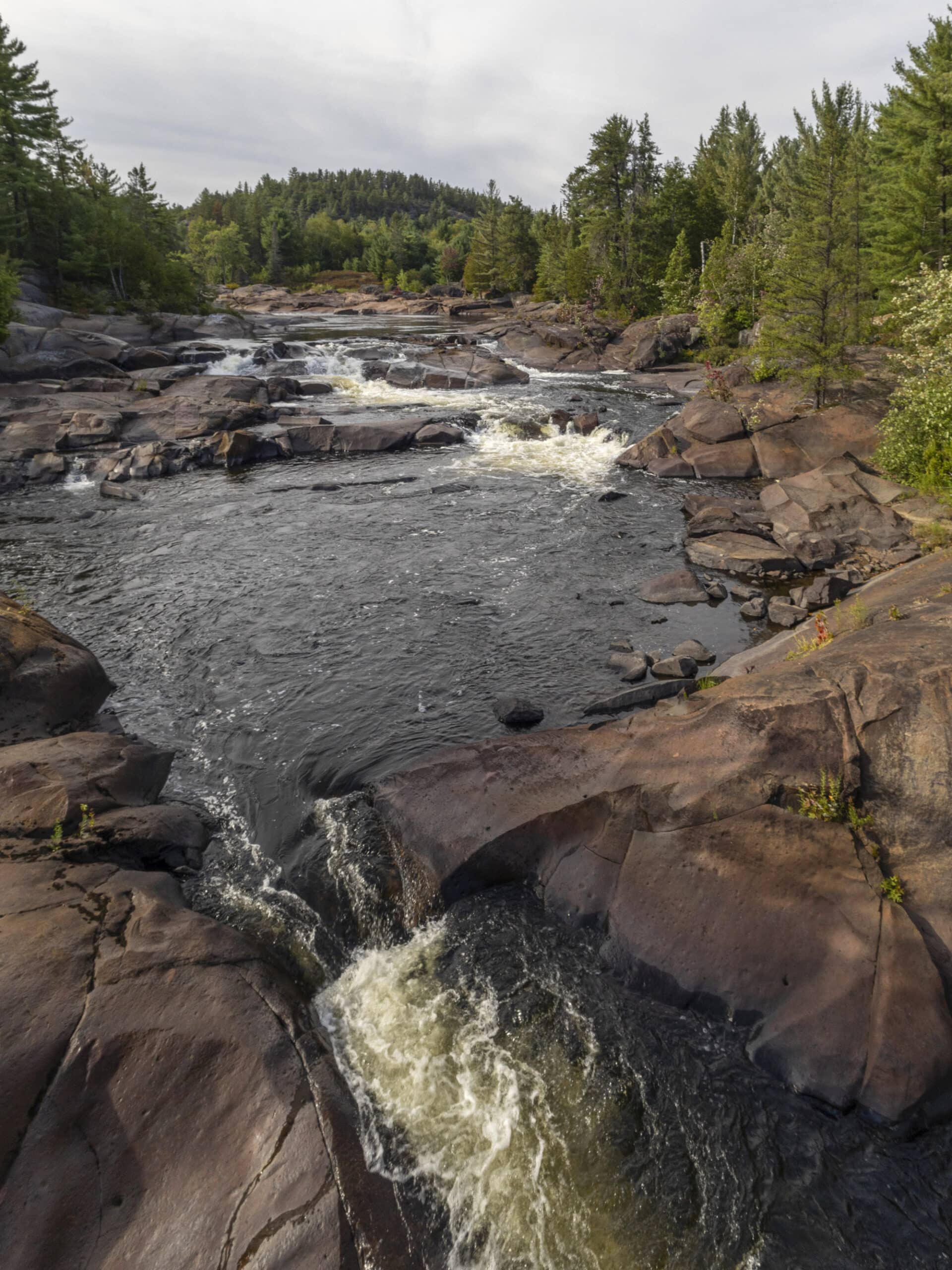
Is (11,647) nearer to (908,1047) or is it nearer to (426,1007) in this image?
(426,1007)

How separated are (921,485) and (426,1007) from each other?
1988 cm

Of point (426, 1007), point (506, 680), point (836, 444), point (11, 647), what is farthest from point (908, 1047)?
point (836, 444)

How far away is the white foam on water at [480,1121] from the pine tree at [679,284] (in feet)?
182

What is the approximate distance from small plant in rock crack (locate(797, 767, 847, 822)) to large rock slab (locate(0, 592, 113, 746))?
38.2ft

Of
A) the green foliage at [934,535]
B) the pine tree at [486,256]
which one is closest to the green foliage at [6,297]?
the green foliage at [934,535]

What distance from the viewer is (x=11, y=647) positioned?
11570 mm

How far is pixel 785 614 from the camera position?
15633 millimetres

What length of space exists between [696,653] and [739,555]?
5.92m

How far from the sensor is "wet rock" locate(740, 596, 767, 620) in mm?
16188

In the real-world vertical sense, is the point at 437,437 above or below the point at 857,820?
above

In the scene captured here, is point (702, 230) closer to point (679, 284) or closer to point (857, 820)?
point (679, 284)

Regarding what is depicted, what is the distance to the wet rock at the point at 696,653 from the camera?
14133mm

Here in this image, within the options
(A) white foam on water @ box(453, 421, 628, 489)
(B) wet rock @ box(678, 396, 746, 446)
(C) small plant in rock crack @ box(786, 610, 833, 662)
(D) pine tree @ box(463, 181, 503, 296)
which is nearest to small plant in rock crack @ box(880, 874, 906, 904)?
(C) small plant in rock crack @ box(786, 610, 833, 662)

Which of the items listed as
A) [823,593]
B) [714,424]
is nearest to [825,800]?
[823,593]
